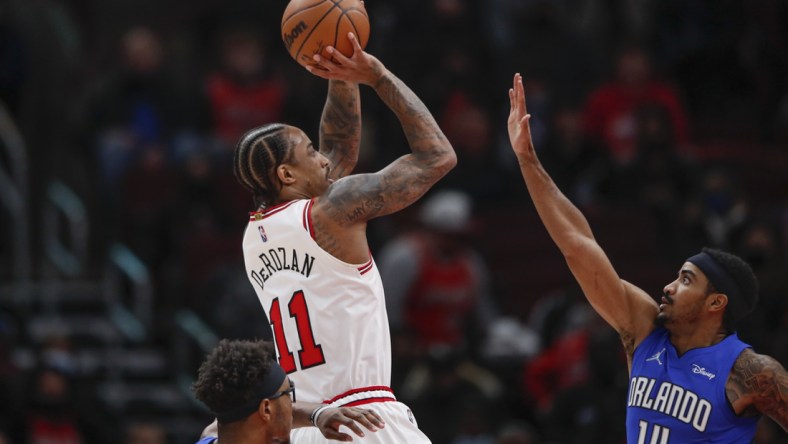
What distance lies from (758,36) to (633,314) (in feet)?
34.5

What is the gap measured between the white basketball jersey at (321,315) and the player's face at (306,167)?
160mm

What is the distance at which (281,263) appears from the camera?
677 centimetres

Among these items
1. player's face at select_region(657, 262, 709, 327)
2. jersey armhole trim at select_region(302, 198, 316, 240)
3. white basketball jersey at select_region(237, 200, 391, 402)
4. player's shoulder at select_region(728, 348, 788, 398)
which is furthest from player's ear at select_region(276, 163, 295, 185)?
player's shoulder at select_region(728, 348, 788, 398)

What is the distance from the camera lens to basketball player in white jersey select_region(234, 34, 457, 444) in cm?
662

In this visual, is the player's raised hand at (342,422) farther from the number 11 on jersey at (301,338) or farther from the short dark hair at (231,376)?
the short dark hair at (231,376)

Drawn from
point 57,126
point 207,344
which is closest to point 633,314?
point 207,344

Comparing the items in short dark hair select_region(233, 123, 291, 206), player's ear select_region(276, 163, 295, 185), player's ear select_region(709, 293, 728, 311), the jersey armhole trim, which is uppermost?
short dark hair select_region(233, 123, 291, 206)

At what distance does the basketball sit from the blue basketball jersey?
7.33ft

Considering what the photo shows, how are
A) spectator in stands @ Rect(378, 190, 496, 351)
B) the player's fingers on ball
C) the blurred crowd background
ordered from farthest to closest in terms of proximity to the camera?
spectator in stands @ Rect(378, 190, 496, 351) → the blurred crowd background → the player's fingers on ball

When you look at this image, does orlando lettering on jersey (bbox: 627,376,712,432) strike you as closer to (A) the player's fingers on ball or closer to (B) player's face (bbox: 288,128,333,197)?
(B) player's face (bbox: 288,128,333,197)

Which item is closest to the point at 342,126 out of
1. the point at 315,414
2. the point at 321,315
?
the point at 321,315

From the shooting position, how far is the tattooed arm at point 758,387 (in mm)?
6676

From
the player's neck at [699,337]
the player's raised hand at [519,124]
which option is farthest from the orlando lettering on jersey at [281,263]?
the player's neck at [699,337]

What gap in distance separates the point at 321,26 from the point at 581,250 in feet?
5.76
